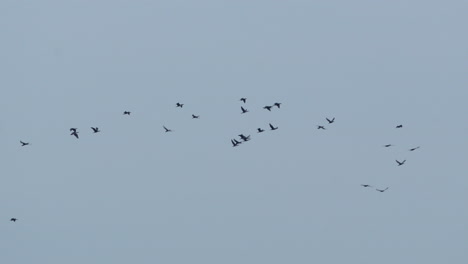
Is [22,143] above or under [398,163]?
above

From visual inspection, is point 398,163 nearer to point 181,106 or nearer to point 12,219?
point 181,106

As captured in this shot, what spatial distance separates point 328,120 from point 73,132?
885 inches

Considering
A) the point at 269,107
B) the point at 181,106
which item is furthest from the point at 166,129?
the point at 269,107

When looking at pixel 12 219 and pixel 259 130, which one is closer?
pixel 259 130

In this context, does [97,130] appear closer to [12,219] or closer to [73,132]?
[73,132]

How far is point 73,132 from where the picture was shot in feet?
389

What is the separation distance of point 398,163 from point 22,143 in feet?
114

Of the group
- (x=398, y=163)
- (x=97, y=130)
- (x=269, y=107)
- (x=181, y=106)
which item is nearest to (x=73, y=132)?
(x=97, y=130)

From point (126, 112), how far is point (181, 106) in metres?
5.08

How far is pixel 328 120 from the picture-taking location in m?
120

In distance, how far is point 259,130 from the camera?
4599 inches

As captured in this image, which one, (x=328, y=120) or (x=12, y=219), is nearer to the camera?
(x=328, y=120)

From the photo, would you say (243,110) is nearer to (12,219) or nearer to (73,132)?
(73,132)

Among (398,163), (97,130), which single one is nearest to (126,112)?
(97,130)
